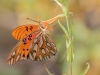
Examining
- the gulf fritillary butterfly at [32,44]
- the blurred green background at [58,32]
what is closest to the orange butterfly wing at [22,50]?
the gulf fritillary butterfly at [32,44]

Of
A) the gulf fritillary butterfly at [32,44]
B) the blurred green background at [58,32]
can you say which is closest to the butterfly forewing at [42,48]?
the gulf fritillary butterfly at [32,44]

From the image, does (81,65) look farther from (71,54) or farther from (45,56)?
(71,54)

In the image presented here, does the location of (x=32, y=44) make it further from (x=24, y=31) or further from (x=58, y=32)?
(x=58, y=32)

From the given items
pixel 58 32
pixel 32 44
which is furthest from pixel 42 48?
pixel 58 32

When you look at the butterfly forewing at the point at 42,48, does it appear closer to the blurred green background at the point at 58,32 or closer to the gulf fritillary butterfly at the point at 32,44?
the gulf fritillary butterfly at the point at 32,44

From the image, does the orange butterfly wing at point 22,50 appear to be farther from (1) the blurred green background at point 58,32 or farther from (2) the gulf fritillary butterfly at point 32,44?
(1) the blurred green background at point 58,32

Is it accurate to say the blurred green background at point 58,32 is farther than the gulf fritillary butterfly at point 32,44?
Yes

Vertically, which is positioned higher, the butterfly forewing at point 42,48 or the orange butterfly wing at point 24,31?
the orange butterfly wing at point 24,31
